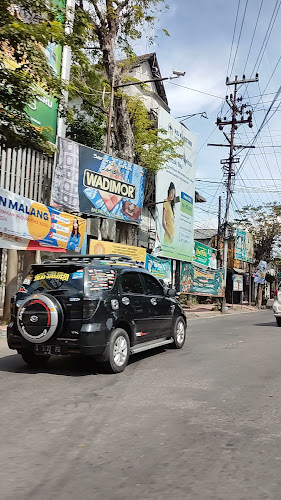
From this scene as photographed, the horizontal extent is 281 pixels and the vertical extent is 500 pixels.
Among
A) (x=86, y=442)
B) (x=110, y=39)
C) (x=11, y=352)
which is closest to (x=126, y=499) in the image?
(x=86, y=442)

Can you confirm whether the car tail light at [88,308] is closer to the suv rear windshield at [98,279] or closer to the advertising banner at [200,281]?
the suv rear windshield at [98,279]

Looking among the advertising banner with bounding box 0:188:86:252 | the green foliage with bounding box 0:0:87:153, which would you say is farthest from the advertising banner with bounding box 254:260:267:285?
the green foliage with bounding box 0:0:87:153

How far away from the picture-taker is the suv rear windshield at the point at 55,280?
6801mm

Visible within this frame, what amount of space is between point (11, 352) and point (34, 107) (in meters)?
8.57

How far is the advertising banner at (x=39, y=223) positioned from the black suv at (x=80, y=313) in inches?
166

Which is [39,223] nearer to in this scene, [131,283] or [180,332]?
[180,332]

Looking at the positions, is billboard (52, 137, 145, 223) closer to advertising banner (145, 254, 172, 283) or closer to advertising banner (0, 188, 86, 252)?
advertising banner (0, 188, 86, 252)

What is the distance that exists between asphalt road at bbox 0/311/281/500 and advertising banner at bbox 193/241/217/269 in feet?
63.8

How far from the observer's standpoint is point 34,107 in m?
14.2

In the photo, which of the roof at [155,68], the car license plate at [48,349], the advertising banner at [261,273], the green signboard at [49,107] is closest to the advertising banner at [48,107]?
the green signboard at [49,107]

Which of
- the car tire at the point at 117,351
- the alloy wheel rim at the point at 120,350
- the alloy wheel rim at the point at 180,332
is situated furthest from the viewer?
the alloy wheel rim at the point at 180,332

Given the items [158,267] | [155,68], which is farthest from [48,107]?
[155,68]

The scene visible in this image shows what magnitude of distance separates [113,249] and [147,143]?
7561 millimetres

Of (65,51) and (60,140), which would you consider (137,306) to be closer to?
(60,140)
